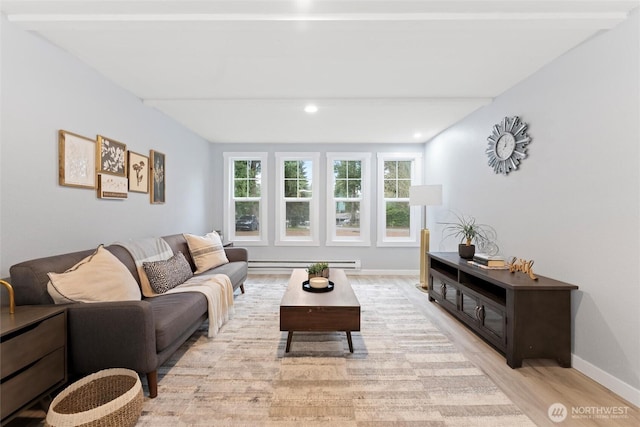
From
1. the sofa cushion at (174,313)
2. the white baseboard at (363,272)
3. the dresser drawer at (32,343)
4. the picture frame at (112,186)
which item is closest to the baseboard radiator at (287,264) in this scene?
the white baseboard at (363,272)

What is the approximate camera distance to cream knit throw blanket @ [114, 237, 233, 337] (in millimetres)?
2588

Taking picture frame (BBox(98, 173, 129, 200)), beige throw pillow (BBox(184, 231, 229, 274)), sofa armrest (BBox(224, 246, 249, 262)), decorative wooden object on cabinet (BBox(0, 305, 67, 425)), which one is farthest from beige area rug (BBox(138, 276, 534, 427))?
picture frame (BBox(98, 173, 129, 200))

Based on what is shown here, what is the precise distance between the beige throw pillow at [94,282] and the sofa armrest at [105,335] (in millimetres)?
104

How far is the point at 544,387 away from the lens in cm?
195

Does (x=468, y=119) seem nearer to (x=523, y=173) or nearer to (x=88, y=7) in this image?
(x=523, y=173)

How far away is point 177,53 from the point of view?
7.45 feet

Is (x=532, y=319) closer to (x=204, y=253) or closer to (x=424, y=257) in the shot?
(x=424, y=257)

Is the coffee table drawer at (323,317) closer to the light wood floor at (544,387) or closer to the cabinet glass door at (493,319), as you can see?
the light wood floor at (544,387)

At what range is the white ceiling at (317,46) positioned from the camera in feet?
5.87

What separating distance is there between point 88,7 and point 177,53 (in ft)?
1.93

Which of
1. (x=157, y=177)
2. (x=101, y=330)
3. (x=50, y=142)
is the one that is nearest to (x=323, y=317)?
(x=101, y=330)

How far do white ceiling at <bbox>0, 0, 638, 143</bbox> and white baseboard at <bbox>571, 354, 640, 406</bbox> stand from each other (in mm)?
2378

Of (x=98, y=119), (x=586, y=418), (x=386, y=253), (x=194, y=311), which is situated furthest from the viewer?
(x=386, y=253)

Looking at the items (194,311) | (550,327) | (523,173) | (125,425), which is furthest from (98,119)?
(550,327)
